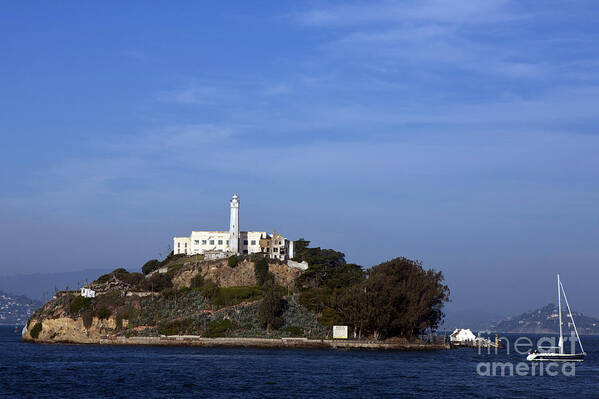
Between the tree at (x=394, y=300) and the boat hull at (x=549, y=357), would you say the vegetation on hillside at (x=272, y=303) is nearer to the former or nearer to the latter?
the tree at (x=394, y=300)

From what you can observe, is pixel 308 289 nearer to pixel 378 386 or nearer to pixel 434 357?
pixel 434 357

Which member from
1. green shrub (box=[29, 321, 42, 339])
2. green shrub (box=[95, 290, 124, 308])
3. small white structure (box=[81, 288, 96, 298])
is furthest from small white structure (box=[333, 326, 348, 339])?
green shrub (box=[29, 321, 42, 339])

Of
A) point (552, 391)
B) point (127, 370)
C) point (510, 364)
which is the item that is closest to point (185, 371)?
point (127, 370)

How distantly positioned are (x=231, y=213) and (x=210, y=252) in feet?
26.7

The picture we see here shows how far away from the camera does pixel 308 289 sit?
4872 inches

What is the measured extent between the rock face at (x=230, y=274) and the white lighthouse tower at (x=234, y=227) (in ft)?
25.7

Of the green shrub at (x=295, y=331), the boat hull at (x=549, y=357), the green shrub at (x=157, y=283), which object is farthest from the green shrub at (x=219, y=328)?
the boat hull at (x=549, y=357)

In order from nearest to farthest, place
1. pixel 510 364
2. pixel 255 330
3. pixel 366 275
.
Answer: pixel 510 364
pixel 255 330
pixel 366 275

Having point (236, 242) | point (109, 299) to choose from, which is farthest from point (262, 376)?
point (236, 242)

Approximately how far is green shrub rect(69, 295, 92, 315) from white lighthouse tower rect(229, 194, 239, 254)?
28.6 m

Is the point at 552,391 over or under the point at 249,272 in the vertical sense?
under

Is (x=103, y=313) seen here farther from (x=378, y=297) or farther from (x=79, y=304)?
(x=378, y=297)

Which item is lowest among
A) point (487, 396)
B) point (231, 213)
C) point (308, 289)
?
point (487, 396)

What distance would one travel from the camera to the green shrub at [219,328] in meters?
110
